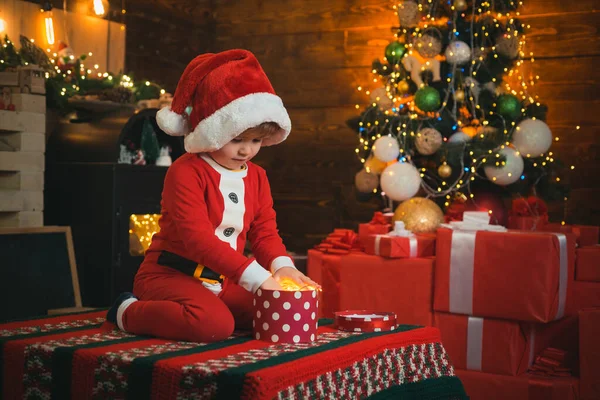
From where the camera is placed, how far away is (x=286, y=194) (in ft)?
17.5

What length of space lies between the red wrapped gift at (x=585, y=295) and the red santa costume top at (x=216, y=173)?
56.8 inches

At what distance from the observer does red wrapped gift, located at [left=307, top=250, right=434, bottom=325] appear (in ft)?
10.3

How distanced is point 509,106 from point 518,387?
1.44 meters

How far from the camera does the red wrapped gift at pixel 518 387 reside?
2863mm

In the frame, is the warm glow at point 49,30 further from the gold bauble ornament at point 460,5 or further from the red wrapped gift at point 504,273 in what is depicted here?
the red wrapped gift at point 504,273

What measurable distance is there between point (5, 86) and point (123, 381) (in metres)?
2.05

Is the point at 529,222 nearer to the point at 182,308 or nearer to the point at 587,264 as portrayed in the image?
the point at 587,264

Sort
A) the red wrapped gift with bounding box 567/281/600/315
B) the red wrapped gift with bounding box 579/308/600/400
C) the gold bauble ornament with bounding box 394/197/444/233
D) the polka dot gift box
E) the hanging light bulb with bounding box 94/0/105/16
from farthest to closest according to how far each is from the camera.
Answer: the hanging light bulb with bounding box 94/0/105/16
the gold bauble ornament with bounding box 394/197/444/233
the red wrapped gift with bounding box 567/281/600/315
the red wrapped gift with bounding box 579/308/600/400
the polka dot gift box

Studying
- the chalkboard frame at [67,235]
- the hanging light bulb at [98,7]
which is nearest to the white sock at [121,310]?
the chalkboard frame at [67,235]

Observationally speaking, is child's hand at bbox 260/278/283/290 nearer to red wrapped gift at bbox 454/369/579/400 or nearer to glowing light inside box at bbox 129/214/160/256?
red wrapped gift at bbox 454/369/579/400

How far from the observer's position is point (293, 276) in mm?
2066

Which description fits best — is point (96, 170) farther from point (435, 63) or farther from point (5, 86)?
point (435, 63)

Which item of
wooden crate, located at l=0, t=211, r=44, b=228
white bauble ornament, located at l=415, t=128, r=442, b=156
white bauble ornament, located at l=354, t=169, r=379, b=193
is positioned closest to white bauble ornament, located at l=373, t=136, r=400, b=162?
white bauble ornament, located at l=415, t=128, r=442, b=156

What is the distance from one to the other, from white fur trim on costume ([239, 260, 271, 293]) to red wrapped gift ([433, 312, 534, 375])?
1.35 m
